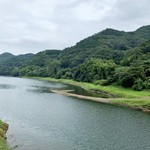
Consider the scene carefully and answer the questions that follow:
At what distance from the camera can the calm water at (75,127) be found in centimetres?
4456

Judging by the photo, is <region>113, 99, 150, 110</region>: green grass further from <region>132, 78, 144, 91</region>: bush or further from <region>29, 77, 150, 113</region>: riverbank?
<region>132, 78, 144, 91</region>: bush

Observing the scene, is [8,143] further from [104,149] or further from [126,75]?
[126,75]

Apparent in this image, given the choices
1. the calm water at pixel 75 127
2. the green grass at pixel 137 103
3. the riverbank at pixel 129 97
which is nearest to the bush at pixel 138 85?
the riverbank at pixel 129 97

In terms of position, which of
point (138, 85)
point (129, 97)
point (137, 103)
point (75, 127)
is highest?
point (138, 85)

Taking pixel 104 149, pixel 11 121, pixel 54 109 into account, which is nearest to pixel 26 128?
pixel 11 121

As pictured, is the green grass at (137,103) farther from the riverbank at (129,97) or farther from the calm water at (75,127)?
the calm water at (75,127)

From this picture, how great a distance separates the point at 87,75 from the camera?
7121 inches

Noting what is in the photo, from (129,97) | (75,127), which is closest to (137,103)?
(129,97)

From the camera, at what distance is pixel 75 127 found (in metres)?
56.4

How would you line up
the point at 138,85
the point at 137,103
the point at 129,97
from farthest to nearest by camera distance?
the point at 138,85, the point at 129,97, the point at 137,103

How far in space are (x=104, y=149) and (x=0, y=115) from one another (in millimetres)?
31147

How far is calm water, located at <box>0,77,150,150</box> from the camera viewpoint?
44562mm

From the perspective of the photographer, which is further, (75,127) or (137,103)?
(137,103)

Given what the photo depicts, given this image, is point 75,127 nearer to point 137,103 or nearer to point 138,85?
point 137,103
